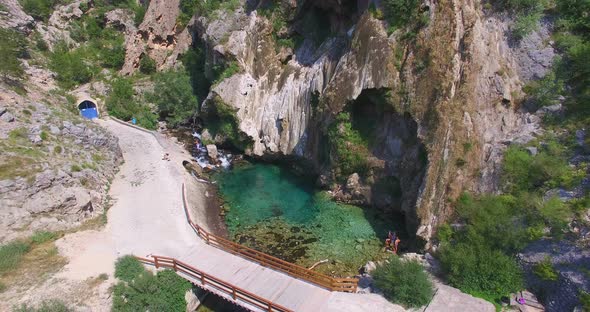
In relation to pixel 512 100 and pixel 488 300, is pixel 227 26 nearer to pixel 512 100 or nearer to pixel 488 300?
pixel 512 100

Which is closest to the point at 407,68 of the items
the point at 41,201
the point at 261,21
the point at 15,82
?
the point at 261,21

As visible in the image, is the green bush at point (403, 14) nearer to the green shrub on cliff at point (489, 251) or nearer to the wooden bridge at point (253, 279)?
the green shrub on cliff at point (489, 251)

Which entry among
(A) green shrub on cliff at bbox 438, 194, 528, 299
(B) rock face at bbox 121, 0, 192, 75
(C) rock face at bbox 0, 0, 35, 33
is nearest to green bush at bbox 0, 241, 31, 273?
(A) green shrub on cliff at bbox 438, 194, 528, 299

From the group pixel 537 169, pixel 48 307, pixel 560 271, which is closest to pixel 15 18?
pixel 48 307

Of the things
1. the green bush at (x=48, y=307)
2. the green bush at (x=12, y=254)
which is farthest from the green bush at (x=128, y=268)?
the green bush at (x=12, y=254)

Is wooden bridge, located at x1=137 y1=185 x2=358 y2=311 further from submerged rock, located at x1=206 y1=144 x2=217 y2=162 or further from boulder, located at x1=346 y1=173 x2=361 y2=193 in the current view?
submerged rock, located at x1=206 y1=144 x2=217 y2=162

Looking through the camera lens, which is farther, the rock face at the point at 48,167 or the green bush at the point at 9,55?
the green bush at the point at 9,55

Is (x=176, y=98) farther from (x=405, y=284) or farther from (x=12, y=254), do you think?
(x=405, y=284)
